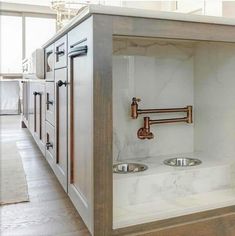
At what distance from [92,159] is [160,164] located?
2.01ft

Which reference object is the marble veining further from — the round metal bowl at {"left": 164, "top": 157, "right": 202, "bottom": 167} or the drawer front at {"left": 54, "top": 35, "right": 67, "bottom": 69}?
the drawer front at {"left": 54, "top": 35, "right": 67, "bottom": 69}

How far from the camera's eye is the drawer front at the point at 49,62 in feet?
6.10

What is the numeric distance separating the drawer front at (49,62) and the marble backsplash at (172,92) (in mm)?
416

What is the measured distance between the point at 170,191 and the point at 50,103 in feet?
2.99

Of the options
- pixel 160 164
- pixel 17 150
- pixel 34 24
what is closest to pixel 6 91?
pixel 34 24

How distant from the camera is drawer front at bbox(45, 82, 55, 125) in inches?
71.9

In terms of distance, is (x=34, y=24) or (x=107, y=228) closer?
(x=107, y=228)

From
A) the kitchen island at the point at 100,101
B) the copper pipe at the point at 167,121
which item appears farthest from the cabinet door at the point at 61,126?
the copper pipe at the point at 167,121

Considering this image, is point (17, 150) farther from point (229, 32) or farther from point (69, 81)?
point (229, 32)

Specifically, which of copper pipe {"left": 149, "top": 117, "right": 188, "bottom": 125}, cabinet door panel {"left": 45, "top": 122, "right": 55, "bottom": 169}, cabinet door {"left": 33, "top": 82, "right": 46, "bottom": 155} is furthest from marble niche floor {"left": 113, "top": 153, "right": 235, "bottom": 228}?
cabinet door {"left": 33, "top": 82, "right": 46, "bottom": 155}

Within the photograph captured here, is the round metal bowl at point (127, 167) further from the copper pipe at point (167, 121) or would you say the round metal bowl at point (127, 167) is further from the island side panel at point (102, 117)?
the island side panel at point (102, 117)

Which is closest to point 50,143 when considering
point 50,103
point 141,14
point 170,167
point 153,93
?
point 50,103

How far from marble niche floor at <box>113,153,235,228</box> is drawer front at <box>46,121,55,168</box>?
59 centimetres

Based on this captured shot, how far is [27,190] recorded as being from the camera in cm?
173
